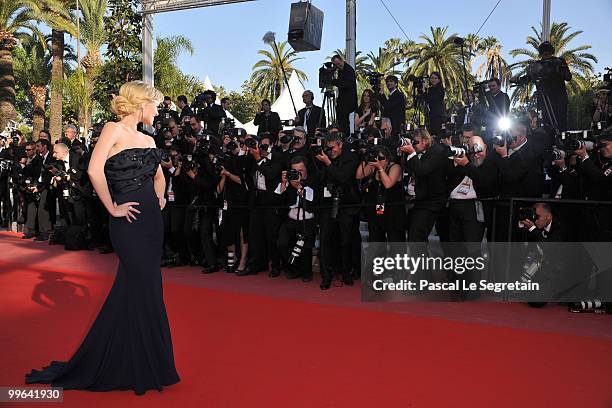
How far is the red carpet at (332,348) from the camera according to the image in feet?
12.0

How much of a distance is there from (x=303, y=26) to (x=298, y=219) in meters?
4.88

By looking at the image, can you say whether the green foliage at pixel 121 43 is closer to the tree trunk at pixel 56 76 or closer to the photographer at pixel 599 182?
the tree trunk at pixel 56 76

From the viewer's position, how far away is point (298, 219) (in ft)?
24.5

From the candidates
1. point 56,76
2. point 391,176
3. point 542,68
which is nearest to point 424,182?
point 391,176

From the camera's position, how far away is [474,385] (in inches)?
152

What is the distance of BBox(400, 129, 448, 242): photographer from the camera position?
6527 millimetres

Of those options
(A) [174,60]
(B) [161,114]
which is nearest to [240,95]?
(A) [174,60]

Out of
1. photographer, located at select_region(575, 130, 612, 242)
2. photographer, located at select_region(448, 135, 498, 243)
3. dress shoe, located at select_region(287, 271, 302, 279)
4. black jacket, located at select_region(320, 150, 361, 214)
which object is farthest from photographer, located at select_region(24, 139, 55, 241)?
photographer, located at select_region(575, 130, 612, 242)

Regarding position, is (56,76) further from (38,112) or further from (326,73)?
(326,73)

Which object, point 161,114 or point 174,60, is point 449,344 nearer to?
point 161,114

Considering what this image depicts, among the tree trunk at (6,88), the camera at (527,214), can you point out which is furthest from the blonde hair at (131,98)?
the tree trunk at (6,88)

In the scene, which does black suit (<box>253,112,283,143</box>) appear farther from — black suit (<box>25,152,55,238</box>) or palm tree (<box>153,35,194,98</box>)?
palm tree (<box>153,35,194,98</box>)

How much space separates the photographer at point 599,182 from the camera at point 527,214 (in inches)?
20.6

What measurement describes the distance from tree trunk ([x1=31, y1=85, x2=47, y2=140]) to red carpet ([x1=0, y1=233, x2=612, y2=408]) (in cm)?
2693
